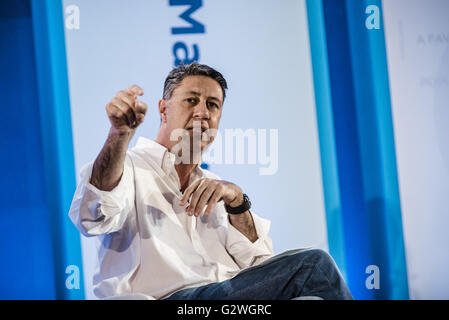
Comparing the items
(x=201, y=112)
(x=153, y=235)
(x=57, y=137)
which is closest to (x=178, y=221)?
(x=153, y=235)

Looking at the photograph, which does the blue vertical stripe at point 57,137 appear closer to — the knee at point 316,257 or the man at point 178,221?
the man at point 178,221

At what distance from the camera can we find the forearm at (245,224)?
Answer: 5.90 ft

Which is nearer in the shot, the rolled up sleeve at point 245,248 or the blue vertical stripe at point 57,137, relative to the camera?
the rolled up sleeve at point 245,248

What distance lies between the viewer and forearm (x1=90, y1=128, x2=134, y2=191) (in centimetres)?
145

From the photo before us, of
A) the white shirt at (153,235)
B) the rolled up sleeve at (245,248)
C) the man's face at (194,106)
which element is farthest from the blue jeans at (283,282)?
the man's face at (194,106)

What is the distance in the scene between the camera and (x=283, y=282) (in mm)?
1508

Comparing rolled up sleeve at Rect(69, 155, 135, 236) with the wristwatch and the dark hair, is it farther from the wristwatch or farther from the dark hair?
the dark hair

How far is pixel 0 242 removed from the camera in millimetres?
2146

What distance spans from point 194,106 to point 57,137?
2.34 feet

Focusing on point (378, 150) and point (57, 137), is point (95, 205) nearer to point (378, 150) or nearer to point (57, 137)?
point (57, 137)

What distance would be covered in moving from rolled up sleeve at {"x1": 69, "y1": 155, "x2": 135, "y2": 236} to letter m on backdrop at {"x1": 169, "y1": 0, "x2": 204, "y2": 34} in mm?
942

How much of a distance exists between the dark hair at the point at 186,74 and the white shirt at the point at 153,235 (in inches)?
12.3
